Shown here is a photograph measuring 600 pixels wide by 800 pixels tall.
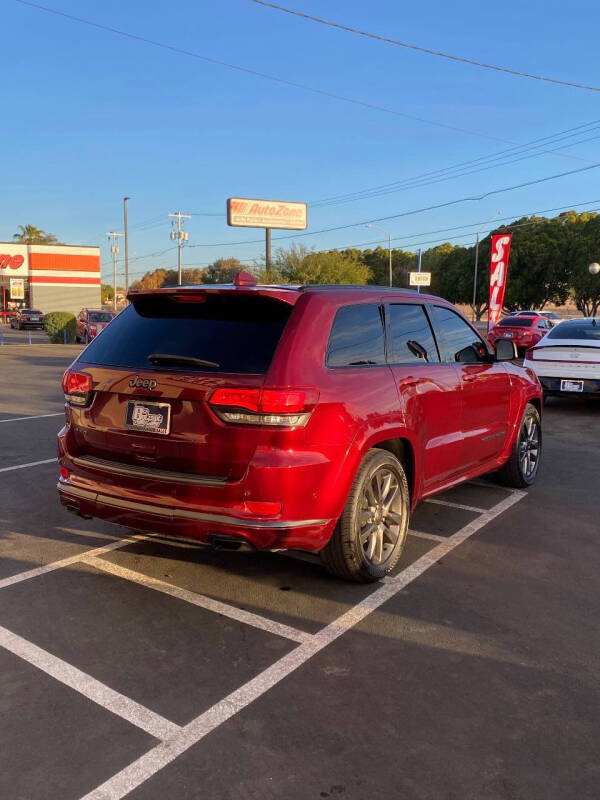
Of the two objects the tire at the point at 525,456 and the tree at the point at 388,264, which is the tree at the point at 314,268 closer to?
the tire at the point at 525,456

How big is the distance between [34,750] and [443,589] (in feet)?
7.98

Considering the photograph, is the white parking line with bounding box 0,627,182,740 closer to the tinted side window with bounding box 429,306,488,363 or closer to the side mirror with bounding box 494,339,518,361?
the tinted side window with bounding box 429,306,488,363

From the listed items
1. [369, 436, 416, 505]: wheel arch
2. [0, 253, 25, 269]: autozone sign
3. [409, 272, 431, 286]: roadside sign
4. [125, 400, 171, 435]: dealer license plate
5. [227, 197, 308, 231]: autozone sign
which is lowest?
[369, 436, 416, 505]: wheel arch

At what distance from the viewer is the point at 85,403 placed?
4.07 meters

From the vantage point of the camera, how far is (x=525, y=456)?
6590 millimetres

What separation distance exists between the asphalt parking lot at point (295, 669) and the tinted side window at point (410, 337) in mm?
1356

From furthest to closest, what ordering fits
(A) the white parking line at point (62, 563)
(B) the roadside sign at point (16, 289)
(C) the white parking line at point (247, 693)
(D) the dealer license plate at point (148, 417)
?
(B) the roadside sign at point (16, 289), (A) the white parking line at point (62, 563), (D) the dealer license plate at point (148, 417), (C) the white parking line at point (247, 693)

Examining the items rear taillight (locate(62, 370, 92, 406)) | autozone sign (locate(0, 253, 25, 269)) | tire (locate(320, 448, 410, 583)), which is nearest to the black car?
autozone sign (locate(0, 253, 25, 269))

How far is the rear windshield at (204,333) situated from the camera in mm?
3635

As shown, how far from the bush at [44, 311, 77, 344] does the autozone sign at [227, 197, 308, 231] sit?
1502 cm

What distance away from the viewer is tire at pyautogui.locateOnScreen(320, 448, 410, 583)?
154 inches

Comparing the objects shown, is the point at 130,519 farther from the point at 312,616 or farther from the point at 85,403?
the point at 312,616

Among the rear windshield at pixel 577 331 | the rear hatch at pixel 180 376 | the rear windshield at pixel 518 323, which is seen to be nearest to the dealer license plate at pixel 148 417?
the rear hatch at pixel 180 376

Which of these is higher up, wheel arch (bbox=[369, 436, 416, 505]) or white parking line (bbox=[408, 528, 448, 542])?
wheel arch (bbox=[369, 436, 416, 505])
